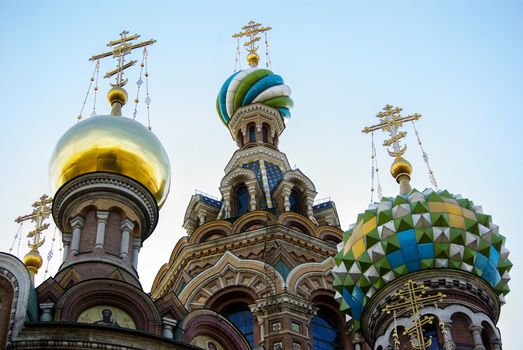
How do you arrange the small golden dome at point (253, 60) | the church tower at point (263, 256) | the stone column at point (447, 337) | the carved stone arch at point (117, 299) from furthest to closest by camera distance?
the small golden dome at point (253, 60) < the church tower at point (263, 256) < the stone column at point (447, 337) < the carved stone arch at point (117, 299)

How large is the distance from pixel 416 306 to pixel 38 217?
23.4ft

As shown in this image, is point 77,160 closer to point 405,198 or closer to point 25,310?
point 25,310

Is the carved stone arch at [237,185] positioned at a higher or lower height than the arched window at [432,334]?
higher

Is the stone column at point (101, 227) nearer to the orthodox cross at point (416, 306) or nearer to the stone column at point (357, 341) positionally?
the orthodox cross at point (416, 306)

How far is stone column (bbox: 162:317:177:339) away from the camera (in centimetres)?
1231

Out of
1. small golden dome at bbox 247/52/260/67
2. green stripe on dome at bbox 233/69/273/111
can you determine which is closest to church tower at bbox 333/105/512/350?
green stripe on dome at bbox 233/69/273/111

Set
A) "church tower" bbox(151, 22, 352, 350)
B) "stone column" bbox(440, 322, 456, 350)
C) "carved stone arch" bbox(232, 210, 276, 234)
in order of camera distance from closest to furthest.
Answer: "stone column" bbox(440, 322, 456, 350)
"church tower" bbox(151, 22, 352, 350)
"carved stone arch" bbox(232, 210, 276, 234)

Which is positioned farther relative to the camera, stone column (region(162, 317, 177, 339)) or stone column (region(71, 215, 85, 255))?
stone column (region(71, 215, 85, 255))

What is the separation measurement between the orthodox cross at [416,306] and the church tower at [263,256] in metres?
2.73

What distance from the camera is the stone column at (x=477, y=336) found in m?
13.4

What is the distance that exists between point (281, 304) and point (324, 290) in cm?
120

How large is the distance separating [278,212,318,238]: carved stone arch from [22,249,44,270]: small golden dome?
5.08 m

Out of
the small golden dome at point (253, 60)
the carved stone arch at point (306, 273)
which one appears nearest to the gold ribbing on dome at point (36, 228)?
the carved stone arch at point (306, 273)

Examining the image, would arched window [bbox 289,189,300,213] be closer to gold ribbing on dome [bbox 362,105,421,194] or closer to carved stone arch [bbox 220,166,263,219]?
carved stone arch [bbox 220,166,263,219]
